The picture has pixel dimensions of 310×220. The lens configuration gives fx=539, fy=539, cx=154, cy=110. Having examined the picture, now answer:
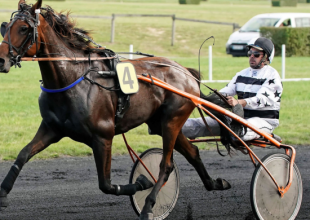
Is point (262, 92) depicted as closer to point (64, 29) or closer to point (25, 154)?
point (64, 29)

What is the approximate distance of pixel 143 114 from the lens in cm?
415

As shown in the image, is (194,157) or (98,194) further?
(98,194)

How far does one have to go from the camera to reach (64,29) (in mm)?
3898

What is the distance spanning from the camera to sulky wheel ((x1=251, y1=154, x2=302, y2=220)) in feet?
13.9

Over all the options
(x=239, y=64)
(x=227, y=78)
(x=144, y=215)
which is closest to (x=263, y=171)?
(x=144, y=215)

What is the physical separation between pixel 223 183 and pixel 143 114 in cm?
107

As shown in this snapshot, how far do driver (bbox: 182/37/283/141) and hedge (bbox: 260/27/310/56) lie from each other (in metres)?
12.7

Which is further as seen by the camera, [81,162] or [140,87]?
[81,162]

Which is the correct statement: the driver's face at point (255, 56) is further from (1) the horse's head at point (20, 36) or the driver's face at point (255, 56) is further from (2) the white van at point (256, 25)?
(2) the white van at point (256, 25)

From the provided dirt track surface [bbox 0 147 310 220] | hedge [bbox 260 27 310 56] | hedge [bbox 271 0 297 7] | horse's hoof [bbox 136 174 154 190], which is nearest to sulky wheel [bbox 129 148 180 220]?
dirt track surface [bbox 0 147 310 220]

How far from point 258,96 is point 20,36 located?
7.02 ft

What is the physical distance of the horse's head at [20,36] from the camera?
3.44 m

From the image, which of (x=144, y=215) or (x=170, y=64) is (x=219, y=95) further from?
(x=144, y=215)

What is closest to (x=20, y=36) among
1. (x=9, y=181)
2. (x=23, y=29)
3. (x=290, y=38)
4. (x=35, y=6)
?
(x=23, y=29)
